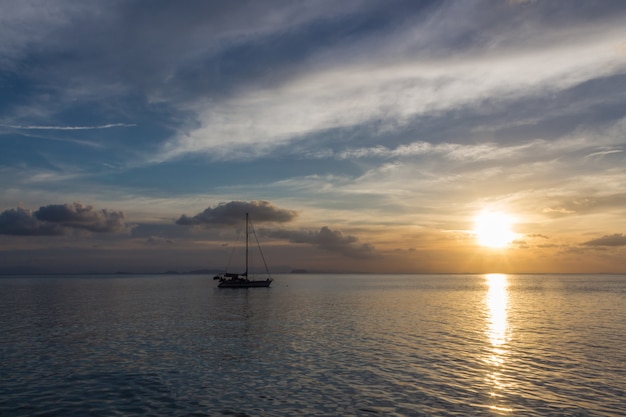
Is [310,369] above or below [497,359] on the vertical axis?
above

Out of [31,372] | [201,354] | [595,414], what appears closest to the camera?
[595,414]

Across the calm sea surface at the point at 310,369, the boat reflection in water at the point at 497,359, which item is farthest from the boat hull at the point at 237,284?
the boat reflection in water at the point at 497,359

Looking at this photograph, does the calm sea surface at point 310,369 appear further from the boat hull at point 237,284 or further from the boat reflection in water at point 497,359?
the boat hull at point 237,284

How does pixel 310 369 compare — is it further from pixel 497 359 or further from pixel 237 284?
pixel 237 284

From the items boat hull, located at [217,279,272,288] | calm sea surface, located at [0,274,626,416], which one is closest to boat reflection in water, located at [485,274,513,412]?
calm sea surface, located at [0,274,626,416]

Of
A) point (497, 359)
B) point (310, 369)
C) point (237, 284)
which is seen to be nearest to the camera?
point (310, 369)

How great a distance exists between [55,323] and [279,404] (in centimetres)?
5287

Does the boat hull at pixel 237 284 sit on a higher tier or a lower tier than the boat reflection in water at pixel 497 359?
lower

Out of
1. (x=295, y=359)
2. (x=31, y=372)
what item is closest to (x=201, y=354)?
(x=295, y=359)

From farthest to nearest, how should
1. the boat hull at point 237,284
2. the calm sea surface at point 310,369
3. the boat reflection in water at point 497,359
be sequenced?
the boat hull at point 237,284 → the boat reflection in water at point 497,359 → the calm sea surface at point 310,369

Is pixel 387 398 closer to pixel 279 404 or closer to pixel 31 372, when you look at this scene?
pixel 279 404

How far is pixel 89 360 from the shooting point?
129ft

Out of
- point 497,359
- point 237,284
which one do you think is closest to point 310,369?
point 497,359

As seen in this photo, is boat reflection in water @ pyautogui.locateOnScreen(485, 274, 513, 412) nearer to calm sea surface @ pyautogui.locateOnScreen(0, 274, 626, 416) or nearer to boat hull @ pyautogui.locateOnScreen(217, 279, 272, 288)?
calm sea surface @ pyautogui.locateOnScreen(0, 274, 626, 416)
